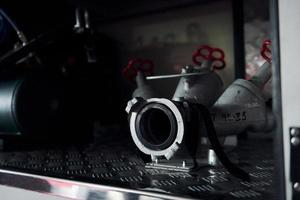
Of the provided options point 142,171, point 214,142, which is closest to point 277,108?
point 214,142

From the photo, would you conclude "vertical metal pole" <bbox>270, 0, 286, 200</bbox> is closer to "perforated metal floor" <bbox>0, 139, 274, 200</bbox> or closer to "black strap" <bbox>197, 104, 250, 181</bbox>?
"perforated metal floor" <bbox>0, 139, 274, 200</bbox>

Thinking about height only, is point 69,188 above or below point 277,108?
below

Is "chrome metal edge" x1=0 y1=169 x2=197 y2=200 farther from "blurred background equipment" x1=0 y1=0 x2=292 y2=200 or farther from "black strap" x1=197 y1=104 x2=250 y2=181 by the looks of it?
"black strap" x1=197 y1=104 x2=250 y2=181

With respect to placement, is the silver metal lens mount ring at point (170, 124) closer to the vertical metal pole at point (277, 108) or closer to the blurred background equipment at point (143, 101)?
the blurred background equipment at point (143, 101)

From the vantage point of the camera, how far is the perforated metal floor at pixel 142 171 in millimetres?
454

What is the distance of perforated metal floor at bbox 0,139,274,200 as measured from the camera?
1.49ft

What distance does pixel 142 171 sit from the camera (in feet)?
1.94

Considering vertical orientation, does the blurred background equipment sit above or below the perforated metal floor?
above

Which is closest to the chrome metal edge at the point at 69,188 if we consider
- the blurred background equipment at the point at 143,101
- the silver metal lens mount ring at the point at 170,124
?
the blurred background equipment at the point at 143,101

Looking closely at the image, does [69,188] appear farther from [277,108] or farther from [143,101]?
[277,108]

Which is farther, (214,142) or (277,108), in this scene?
(214,142)

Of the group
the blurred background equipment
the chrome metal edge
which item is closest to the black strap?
the blurred background equipment

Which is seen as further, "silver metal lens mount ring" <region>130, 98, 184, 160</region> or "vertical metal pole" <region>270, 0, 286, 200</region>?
"silver metal lens mount ring" <region>130, 98, 184, 160</region>

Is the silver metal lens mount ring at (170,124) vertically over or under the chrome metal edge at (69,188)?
over
